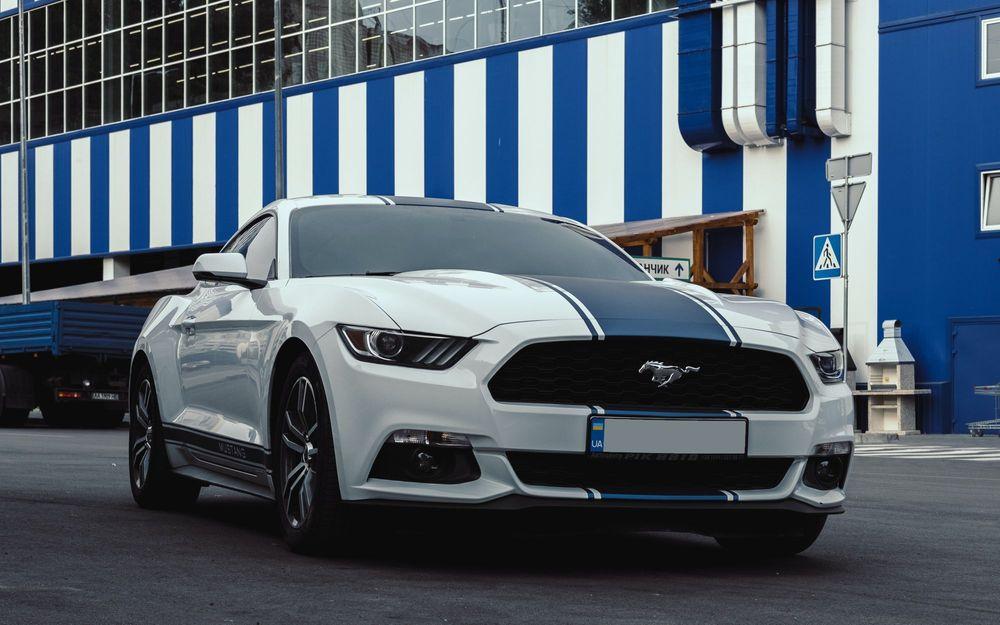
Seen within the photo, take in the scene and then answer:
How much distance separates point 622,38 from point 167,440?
899 inches

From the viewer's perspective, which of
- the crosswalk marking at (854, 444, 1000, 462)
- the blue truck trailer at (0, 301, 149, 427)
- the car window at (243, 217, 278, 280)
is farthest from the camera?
the blue truck trailer at (0, 301, 149, 427)

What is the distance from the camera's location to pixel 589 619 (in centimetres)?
493

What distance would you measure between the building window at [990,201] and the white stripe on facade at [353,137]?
1435 cm

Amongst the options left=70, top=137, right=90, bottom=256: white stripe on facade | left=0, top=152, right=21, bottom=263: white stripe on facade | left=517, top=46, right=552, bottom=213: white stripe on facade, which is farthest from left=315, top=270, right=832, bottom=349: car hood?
left=0, top=152, right=21, bottom=263: white stripe on facade

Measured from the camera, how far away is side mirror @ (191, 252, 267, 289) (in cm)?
705

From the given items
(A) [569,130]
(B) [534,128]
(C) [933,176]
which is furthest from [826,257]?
(B) [534,128]

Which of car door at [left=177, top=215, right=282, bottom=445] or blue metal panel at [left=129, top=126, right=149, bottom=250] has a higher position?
blue metal panel at [left=129, top=126, right=149, bottom=250]

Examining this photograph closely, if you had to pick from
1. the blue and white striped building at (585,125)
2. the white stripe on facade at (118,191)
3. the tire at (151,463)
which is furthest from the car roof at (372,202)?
the white stripe on facade at (118,191)


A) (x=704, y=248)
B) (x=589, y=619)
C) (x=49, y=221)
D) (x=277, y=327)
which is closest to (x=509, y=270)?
(x=277, y=327)

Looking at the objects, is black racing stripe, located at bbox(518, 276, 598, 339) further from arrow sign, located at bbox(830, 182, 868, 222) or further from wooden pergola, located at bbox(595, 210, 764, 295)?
wooden pergola, located at bbox(595, 210, 764, 295)

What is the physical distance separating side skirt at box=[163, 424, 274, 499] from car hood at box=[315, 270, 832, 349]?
0.87m

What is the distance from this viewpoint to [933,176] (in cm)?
2519

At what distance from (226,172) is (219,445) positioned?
31.7 m

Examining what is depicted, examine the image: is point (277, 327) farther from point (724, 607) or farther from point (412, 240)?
point (724, 607)
